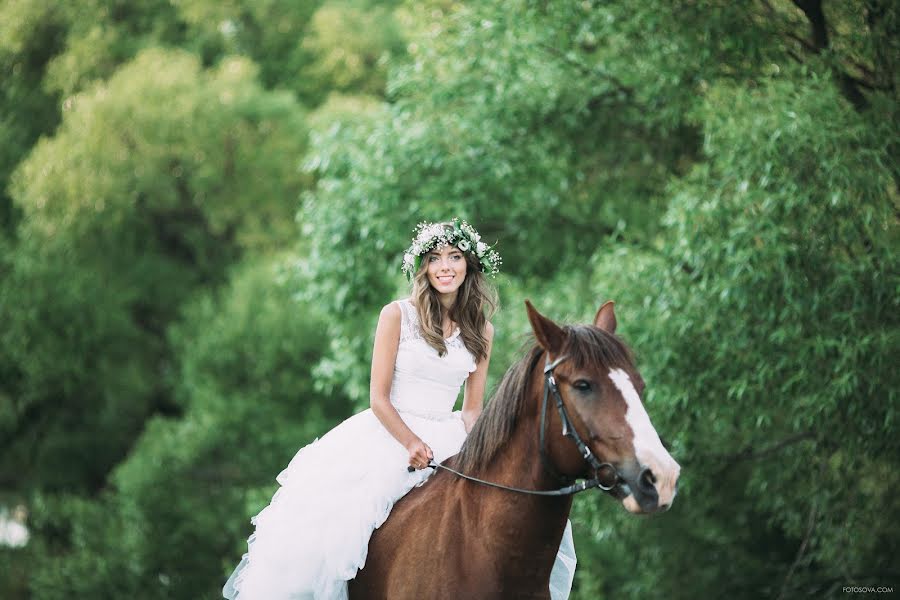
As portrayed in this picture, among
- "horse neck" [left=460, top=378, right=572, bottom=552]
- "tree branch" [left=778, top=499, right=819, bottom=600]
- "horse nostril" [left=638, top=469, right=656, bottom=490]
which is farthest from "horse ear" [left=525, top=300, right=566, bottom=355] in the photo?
"tree branch" [left=778, top=499, right=819, bottom=600]

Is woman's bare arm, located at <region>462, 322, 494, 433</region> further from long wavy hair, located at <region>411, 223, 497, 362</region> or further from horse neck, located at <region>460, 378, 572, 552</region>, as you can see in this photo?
horse neck, located at <region>460, 378, 572, 552</region>

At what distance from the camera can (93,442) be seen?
22.3m

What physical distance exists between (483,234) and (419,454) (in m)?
8.05

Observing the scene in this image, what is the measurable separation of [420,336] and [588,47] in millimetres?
8498

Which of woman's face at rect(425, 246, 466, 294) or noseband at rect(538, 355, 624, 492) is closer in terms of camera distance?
noseband at rect(538, 355, 624, 492)

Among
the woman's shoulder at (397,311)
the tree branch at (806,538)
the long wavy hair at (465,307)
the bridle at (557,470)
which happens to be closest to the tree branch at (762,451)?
the tree branch at (806,538)

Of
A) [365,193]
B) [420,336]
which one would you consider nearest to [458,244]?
[420,336]

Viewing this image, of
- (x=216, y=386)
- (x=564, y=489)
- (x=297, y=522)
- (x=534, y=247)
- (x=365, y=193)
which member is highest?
(x=564, y=489)

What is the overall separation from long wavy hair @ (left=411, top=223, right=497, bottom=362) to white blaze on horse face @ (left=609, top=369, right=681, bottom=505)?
1268 mm

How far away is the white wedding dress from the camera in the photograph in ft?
15.6

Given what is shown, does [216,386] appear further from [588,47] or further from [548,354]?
[548,354]

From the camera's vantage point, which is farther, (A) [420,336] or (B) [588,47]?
(B) [588,47]

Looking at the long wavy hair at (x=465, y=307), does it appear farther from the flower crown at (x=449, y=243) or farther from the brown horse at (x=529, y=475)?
the brown horse at (x=529, y=475)

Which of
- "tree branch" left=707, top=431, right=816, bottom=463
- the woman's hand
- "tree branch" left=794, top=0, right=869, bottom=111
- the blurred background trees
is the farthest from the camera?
"tree branch" left=707, top=431, right=816, bottom=463
